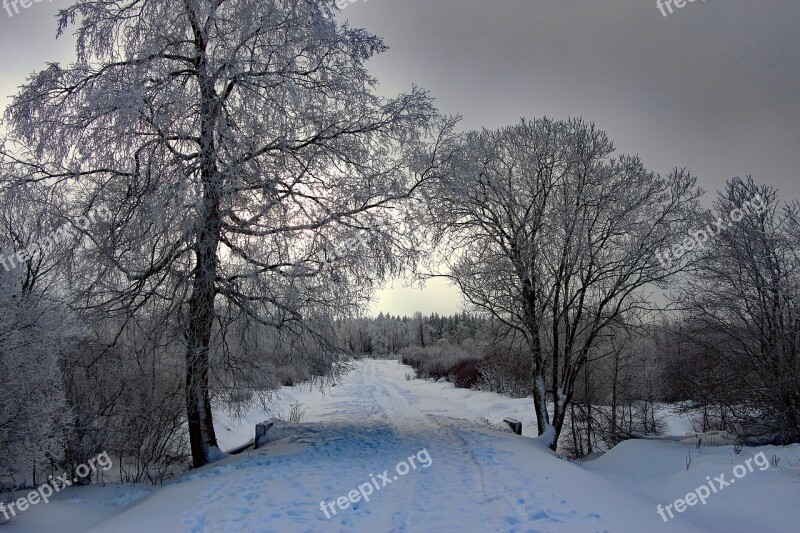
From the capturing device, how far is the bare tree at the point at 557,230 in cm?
1243

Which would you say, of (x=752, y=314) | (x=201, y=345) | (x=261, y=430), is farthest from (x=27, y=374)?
(x=752, y=314)

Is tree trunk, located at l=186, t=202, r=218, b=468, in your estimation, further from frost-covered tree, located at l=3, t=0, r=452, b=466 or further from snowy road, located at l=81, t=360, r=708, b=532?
snowy road, located at l=81, t=360, r=708, b=532

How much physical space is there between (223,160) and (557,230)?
8.48 meters

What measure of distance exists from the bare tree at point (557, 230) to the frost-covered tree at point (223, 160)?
3994 mm

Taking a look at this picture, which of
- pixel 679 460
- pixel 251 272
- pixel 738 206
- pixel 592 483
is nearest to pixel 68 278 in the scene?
pixel 251 272

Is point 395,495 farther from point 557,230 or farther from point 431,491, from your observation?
point 557,230

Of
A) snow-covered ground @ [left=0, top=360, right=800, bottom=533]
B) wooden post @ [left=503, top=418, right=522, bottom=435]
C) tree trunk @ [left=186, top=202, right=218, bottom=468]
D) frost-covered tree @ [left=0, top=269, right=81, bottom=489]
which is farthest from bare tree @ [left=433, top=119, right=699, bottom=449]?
frost-covered tree @ [left=0, top=269, right=81, bottom=489]

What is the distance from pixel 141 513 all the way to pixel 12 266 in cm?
701

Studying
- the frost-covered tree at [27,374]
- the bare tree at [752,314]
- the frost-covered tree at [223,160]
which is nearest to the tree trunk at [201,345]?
the frost-covered tree at [223,160]

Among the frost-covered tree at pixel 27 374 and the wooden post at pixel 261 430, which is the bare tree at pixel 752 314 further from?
the frost-covered tree at pixel 27 374

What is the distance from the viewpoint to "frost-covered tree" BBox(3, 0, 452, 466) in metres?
7.81

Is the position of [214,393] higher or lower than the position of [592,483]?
higher

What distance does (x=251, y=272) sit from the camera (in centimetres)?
810

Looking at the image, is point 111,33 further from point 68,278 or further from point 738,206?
point 738,206
